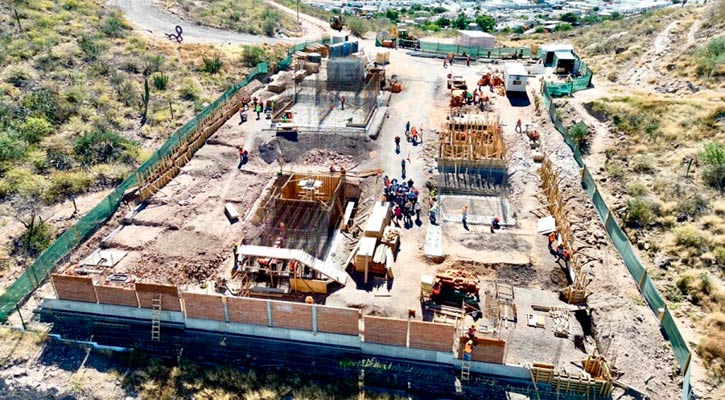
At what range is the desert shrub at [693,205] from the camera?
29172mm

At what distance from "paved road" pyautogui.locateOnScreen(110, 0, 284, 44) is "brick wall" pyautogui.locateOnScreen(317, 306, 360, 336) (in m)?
46.6

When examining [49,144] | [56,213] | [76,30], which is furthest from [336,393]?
[76,30]

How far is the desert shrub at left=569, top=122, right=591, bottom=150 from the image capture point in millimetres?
38344

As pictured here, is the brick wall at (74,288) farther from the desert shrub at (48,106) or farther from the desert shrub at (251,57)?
the desert shrub at (251,57)

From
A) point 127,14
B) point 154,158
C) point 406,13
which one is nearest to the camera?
point 154,158

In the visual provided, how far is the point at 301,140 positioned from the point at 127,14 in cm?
3921

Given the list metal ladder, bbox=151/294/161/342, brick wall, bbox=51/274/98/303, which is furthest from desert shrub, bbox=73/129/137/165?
metal ladder, bbox=151/294/161/342

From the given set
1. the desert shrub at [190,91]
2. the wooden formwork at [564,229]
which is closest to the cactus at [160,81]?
the desert shrub at [190,91]

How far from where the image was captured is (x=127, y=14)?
63.7m

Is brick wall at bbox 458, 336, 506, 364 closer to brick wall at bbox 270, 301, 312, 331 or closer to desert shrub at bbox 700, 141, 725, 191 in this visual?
brick wall at bbox 270, 301, 312, 331

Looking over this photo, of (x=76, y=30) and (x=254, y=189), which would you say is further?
(x=76, y=30)

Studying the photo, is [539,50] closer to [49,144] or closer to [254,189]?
[254,189]

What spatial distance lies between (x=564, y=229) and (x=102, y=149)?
31.7 meters

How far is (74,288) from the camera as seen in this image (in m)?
23.5
